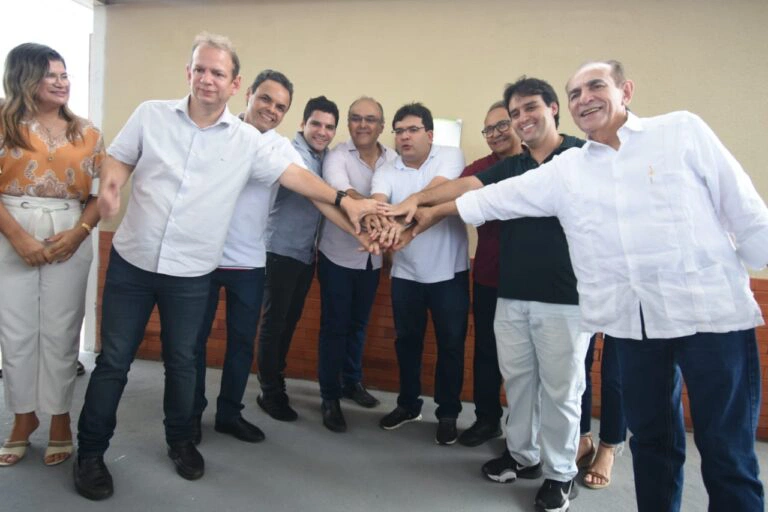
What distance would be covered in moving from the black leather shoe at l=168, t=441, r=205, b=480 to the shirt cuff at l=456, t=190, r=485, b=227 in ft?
5.33

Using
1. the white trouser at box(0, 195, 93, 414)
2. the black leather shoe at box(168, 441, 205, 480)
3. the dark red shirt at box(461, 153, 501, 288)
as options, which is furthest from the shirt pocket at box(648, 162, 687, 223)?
the white trouser at box(0, 195, 93, 414)

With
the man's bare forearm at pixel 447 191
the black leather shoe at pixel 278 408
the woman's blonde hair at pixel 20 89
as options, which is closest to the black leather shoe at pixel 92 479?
the black leather shoe at pixel 278 408

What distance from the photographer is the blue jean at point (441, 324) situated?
8.45 ft

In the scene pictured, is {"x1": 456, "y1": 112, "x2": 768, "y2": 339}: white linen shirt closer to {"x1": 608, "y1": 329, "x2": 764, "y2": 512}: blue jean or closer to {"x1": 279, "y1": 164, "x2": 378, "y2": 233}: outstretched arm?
{"x1": 608, "y1": 329, "x2": 764, "y2": 512}: blue jean

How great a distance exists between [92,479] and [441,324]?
1.70m

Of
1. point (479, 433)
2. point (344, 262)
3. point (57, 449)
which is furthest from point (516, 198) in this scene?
point (57, 449)

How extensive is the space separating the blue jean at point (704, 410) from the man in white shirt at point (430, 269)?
41.7 inches

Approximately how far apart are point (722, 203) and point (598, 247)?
0.36 meters

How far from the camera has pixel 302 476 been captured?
2264 mm

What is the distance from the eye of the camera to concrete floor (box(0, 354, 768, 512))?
79.7 inches

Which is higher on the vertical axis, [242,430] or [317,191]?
[317,191]

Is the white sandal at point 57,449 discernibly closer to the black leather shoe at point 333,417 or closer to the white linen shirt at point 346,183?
the black leather shoe at point 333,417

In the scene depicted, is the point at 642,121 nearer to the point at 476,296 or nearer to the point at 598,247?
the point at 598,247

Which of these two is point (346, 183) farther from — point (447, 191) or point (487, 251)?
point (487, 251)
